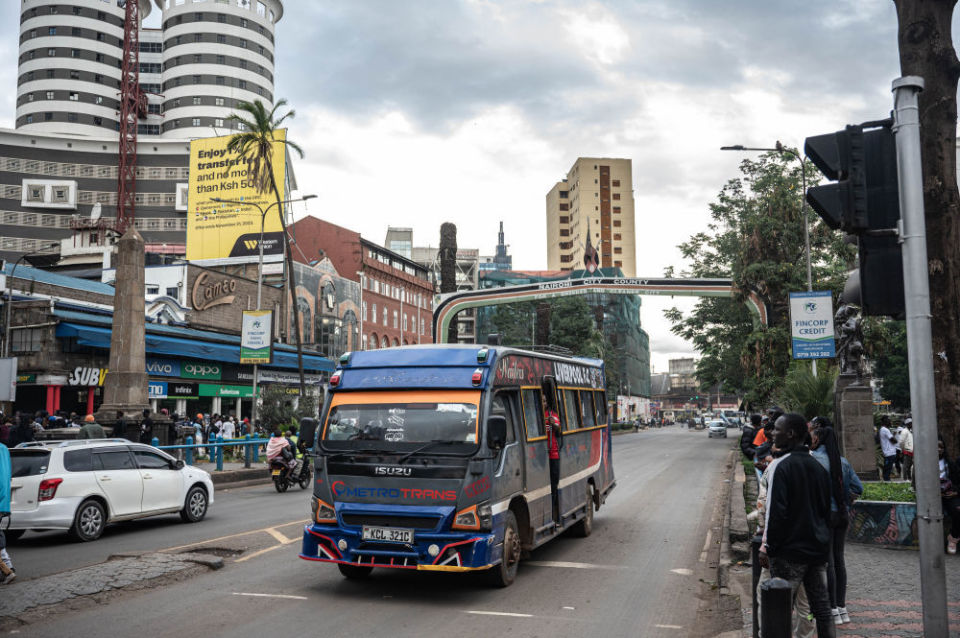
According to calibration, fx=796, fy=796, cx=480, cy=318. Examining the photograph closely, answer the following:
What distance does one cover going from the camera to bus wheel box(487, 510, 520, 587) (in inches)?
334

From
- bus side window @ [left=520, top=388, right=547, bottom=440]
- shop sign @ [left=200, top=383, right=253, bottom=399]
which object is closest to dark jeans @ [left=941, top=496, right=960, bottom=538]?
→ bus side window @ [left=520, top=388, right=547, bottom=440]

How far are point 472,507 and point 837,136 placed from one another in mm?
4938

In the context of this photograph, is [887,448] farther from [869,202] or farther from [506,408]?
[869,202]

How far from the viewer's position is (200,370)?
38.6 metres

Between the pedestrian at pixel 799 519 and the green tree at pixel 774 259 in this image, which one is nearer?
the pedestrian at pixel 799 519

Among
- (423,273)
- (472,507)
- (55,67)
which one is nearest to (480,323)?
(423,273)

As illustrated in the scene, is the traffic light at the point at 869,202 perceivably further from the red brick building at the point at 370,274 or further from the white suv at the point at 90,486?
the red brick building at the point at 370,274

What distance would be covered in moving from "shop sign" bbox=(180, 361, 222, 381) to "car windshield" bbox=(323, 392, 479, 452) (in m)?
31.0

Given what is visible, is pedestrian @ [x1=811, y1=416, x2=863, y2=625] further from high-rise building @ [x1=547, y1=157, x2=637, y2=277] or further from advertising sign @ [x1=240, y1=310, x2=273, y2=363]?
high-rise building @ [x1=547, y1=157, x2=637, y2=277]

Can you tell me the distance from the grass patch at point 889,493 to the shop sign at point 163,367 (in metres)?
29.9

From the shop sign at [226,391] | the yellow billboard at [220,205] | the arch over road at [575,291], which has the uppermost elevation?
the yellow billboard at [220,205]

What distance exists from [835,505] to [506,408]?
379cm

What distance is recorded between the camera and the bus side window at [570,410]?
11695 mm

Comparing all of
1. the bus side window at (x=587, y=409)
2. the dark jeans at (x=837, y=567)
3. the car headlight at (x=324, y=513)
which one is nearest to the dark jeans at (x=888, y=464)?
the bus side window at (x=587, y=409)
